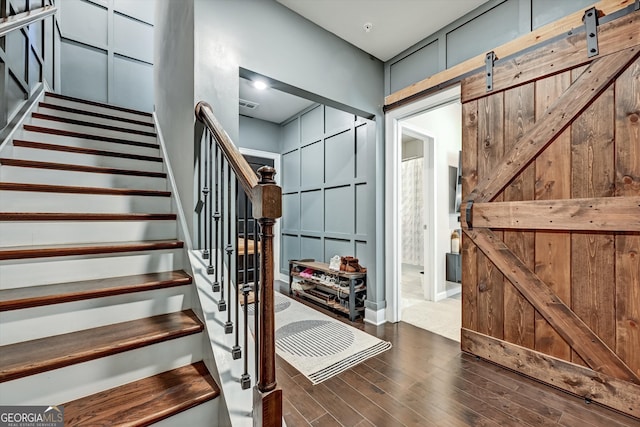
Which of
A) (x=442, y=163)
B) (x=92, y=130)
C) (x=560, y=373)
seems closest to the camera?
(x=560, y=373)

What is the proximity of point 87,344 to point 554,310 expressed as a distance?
2665 mm

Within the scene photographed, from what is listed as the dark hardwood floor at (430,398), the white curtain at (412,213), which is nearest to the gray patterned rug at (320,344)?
the dark hardwood floor at (430,398)

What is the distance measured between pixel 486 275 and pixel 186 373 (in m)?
2.19

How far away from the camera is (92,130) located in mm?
2666

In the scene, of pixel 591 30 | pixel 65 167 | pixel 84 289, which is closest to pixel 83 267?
pixel 84 289

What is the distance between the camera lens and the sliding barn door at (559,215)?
1.62m

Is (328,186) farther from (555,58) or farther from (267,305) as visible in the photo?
(267,305)

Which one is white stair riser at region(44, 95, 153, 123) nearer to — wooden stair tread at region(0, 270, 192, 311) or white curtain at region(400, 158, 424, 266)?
wooden stair tread at region(0, 270, 192, 311)

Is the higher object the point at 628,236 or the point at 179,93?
the point at 179,93

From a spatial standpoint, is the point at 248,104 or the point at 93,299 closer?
the point at 93,299

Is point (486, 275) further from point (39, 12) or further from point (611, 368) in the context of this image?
point (39, 12)

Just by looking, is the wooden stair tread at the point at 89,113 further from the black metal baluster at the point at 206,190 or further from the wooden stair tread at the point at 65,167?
the black metal baluster at the point at 206,190

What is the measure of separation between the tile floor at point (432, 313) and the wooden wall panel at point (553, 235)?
2.72ft

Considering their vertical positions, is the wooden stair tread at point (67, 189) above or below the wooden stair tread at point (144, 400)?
above
